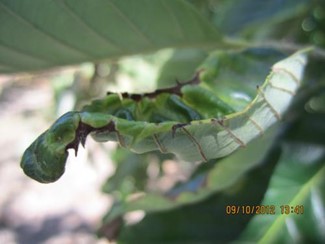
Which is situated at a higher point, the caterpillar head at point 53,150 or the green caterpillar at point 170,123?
the green caterpillar at point 170,123

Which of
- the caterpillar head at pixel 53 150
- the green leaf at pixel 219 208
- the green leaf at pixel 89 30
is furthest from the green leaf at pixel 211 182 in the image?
the caterpillar head at pixel 53 150

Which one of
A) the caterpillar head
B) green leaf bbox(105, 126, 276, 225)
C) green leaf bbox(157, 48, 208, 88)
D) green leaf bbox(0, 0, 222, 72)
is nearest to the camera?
the caterpillar head

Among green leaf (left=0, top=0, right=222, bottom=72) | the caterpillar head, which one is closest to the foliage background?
green leaf (left=0, top=0, right=222, bottom=72)

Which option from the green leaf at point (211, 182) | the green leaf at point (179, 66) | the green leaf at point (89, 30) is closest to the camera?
the green leaf at point (89, 30)

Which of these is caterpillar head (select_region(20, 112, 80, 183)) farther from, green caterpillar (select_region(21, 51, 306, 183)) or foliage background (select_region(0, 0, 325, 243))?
foliage background (select_region(0, 0, 325, 243))
